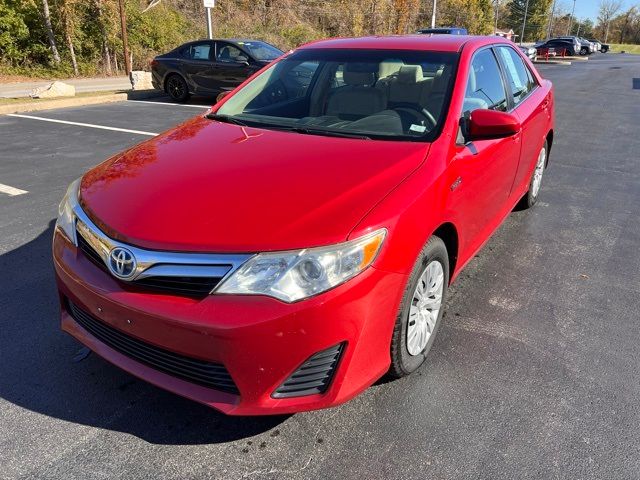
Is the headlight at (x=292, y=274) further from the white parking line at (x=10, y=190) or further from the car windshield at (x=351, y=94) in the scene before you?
the white parking line at (x=10, y=190)

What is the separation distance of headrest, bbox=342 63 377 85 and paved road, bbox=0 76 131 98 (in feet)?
45.4

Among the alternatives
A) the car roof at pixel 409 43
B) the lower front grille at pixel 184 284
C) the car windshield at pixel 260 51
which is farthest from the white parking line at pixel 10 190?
the car windshield at pixel 260 51

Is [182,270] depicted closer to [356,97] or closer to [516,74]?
[356,97]

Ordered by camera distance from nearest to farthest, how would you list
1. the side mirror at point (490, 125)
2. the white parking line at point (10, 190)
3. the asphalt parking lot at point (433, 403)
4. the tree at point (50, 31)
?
the asphalt parking lot at point (433, 403) → the side mirror at point (490, 125) → the white parking line at point (10, 190) → the tree at point (50, 31)

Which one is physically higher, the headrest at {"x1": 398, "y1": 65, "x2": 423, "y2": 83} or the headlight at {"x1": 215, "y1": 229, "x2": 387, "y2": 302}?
the headrest at {"x1": 398, "y1": 65, "x2": 423, "y2": 83}

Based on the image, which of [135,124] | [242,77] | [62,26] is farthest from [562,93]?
[62,26]

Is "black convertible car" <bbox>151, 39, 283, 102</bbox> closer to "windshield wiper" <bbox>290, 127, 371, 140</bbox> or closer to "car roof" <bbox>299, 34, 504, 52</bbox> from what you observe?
"car roof" <bbox>299, 34, 504, 52</bbox>

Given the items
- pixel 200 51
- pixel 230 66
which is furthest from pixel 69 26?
pixel 230 66

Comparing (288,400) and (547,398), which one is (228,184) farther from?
(547,398)

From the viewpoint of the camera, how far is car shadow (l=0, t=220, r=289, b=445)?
2289mm

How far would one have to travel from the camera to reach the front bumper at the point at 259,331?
6.21 feet

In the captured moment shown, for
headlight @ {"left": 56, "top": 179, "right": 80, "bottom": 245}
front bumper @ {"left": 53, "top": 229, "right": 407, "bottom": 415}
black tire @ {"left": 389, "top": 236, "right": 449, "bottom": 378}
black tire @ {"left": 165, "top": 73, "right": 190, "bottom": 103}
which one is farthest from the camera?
black tire @ {"left": 165, "top": 73, "right": 190, "bottom": 103}

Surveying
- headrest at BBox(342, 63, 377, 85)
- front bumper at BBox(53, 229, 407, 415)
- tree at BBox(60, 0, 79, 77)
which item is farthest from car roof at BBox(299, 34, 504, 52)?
tree at BBox(60, 0, 79, 77)

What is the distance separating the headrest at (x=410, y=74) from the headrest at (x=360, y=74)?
0.58 ft
